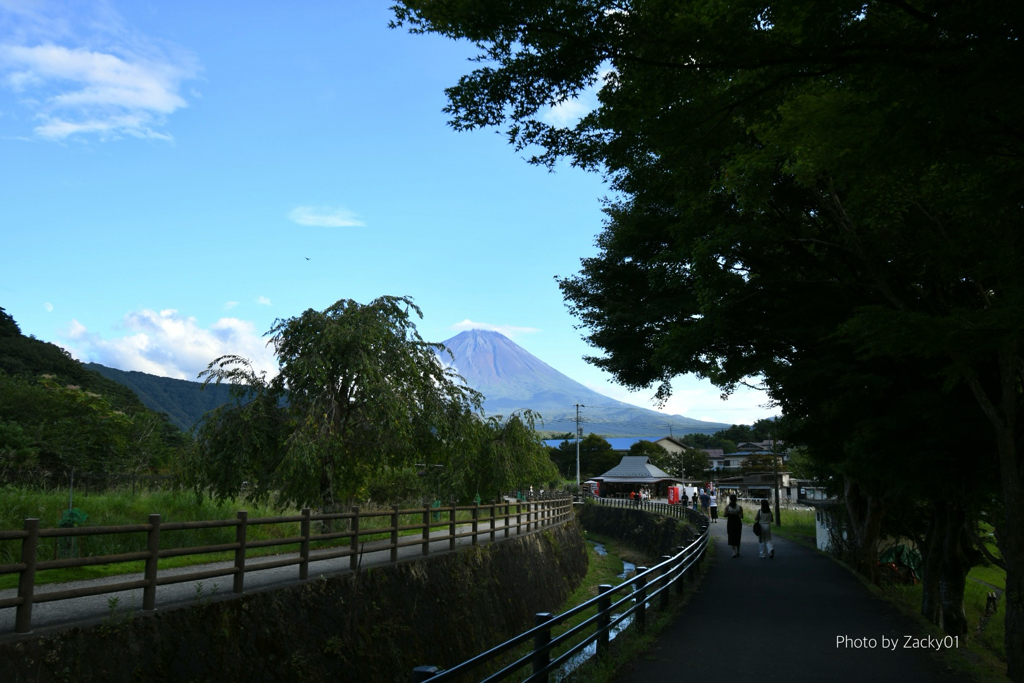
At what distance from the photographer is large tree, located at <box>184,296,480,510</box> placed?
60.7ft

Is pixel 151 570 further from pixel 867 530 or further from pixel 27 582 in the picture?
pixel 867 530

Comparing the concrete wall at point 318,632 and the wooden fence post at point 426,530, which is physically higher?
the wooden fence post at point 426,530

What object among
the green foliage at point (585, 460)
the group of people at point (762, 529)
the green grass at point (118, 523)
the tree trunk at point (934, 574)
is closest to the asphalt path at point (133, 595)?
the green grass at point (118, 523)

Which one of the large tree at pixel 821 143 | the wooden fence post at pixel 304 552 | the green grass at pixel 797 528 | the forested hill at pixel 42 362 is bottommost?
the green grass at pixel 797 528

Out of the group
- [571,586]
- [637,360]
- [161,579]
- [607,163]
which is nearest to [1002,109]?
[607,163]

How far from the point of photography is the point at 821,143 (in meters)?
6.63

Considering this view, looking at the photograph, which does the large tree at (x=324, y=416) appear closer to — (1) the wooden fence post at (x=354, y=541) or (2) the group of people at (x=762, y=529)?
(1) the wooden fence post at (x=354, y=541)

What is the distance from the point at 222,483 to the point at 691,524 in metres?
21.7

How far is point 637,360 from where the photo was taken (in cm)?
1884

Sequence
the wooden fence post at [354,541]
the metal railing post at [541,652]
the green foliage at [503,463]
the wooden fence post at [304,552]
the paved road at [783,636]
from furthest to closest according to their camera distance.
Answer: the green foliage at [503,463] → the wooden fence post at [354,541] → the wooden fence post at [304,552] → the paved road at [783,636] → the metal railing post at [541,652]

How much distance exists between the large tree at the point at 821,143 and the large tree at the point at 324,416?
7.96m

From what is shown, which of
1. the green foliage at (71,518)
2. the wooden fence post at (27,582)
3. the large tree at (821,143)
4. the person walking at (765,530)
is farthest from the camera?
the person walking at (765,530)

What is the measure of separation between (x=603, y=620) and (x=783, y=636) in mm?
3439

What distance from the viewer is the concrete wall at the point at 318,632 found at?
6.84 m
